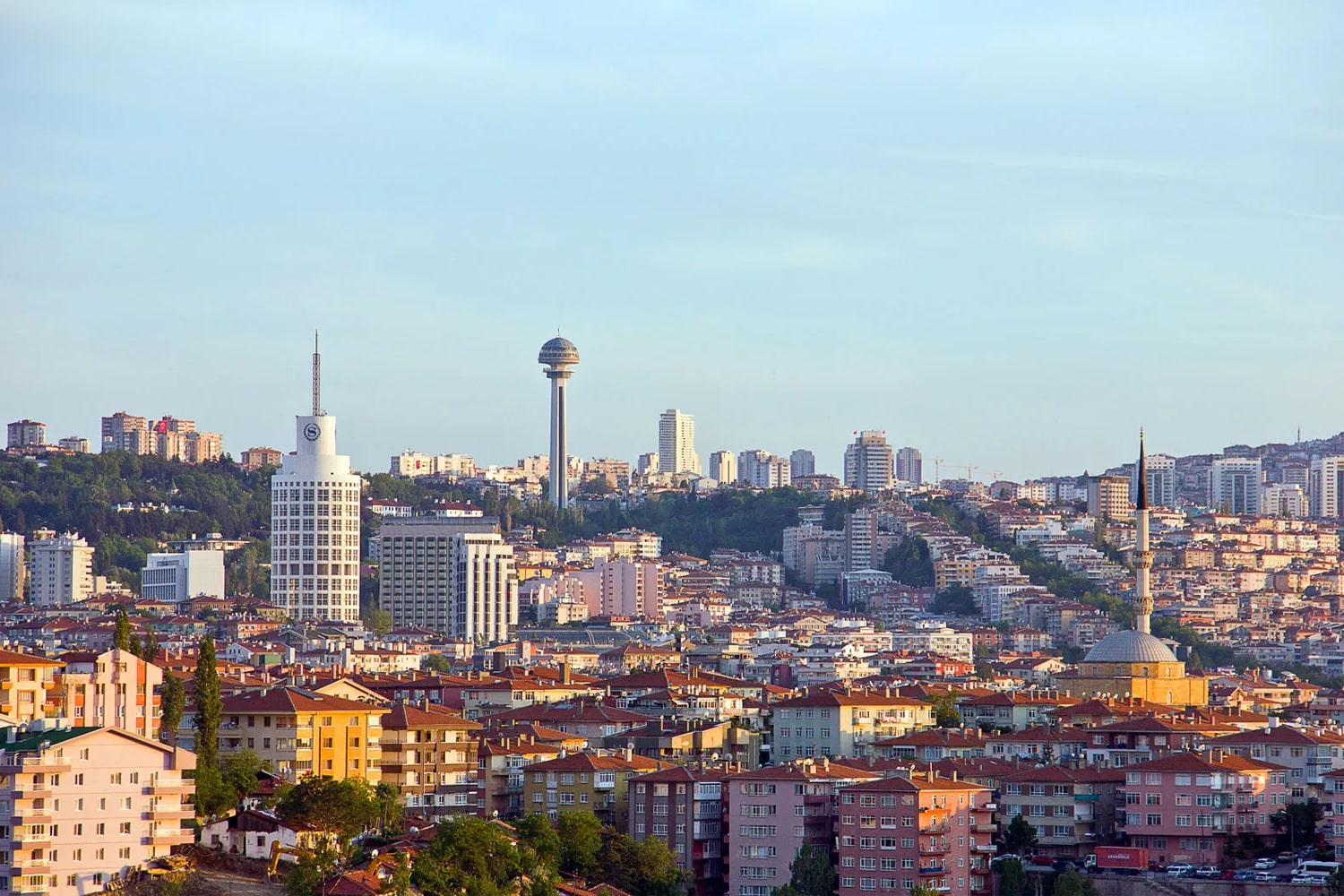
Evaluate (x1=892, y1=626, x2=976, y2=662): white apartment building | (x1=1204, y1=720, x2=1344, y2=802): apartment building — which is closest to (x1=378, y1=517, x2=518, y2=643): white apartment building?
(x1=892, y1=626, x2=976, y2=662): white apartment building

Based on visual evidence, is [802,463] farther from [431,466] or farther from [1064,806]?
[1064,806]

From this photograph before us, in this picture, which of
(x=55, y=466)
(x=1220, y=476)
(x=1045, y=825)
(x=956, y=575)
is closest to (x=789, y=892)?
(x=1045, y=825)

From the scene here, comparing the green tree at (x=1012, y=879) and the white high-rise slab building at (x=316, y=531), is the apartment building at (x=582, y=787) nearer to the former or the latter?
the green tree at (x=1012, y=879)

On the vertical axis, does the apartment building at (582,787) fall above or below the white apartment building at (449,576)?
below

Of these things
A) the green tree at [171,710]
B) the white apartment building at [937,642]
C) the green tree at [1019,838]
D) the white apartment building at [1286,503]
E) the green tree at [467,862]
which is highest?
the white apartment building at [1286,503]

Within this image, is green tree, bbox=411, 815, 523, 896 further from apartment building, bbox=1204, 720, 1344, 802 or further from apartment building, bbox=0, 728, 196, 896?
apartment building, bbox=1204, 720, 1344, 802

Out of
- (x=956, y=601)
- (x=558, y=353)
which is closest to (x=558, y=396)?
(x=558, y=353)

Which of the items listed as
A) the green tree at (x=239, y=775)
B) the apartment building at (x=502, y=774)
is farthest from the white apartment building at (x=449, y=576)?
the green tree at (x=239, y=775)

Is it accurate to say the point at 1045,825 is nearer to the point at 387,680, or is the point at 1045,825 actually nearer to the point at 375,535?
the point at 387,680
